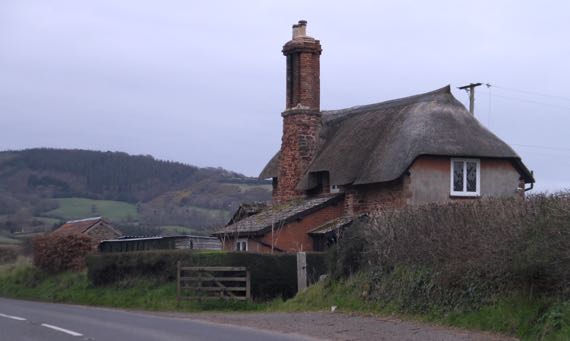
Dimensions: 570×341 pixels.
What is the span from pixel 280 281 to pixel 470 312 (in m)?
10.7

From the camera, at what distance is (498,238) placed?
60.0 feet

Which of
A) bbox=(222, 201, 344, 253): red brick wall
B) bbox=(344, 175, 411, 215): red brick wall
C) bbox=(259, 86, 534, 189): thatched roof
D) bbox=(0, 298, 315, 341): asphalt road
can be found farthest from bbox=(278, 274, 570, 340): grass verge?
bbox=(222, 201, 344, 253): red brick wall

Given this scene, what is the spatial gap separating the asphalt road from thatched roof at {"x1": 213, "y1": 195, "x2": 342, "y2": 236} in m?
11.1

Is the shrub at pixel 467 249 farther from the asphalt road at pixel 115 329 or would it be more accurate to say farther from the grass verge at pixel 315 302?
the asphalt road at pixel 115 329

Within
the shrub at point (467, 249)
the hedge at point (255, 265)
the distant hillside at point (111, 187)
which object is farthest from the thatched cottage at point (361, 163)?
the distant hillside at point (111, 187)

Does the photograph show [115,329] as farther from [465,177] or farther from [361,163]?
[465,177]

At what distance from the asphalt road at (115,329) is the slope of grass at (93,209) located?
235 ft

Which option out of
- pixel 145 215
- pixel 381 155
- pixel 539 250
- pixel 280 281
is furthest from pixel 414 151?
pixel 145 215

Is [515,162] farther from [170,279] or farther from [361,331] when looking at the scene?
[361,331]

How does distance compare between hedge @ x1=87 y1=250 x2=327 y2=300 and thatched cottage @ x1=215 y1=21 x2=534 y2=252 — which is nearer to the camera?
hedge @ x1=87 y1=250 x2=327 y2=300

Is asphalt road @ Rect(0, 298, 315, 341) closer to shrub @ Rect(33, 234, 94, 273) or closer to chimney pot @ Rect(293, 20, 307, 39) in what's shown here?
shrub @ Rect(33, 234, 94, 273)

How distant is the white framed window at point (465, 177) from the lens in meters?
32.4

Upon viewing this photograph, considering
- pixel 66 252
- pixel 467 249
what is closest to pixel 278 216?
pixel 66 252

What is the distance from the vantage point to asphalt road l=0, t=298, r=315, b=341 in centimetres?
1705
